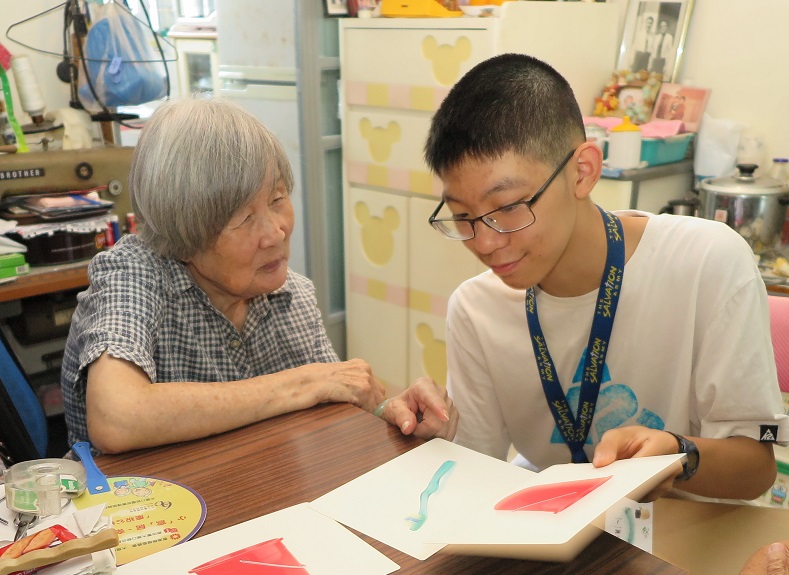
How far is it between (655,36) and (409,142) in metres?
1.02

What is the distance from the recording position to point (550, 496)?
86 centimetres

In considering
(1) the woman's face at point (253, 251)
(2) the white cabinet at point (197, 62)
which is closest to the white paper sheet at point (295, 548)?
(1) the woman's face at point (253, 251)

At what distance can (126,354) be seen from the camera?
3.98 ft

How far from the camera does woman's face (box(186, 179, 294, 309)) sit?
4.47ft

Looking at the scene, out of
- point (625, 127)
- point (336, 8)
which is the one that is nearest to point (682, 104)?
point (625, 127)

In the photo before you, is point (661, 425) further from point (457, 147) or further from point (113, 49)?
point (113, 49)

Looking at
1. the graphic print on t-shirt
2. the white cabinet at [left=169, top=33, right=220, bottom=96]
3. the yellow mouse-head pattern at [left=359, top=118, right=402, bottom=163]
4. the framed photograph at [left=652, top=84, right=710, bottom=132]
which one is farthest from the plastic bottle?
the white cabinet at [left=169, top=33, right=220, bottom=96]

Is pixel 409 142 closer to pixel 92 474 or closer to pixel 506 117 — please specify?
pixel 506 117

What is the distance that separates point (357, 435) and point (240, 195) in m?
0.48

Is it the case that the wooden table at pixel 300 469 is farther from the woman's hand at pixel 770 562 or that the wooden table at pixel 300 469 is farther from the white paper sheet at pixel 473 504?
the woman's hand at pixel 770 562

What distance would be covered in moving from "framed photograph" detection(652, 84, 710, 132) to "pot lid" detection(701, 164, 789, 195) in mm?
407

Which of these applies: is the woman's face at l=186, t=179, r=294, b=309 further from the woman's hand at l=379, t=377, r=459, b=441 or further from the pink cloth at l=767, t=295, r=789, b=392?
the pink cloth at l=767, t=295, r=789, b=392

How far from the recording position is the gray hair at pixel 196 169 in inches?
52.0

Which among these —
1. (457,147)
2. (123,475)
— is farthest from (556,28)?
(123,475)
